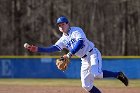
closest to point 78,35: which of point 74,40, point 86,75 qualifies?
point 74,40

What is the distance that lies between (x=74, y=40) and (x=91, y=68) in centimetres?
63

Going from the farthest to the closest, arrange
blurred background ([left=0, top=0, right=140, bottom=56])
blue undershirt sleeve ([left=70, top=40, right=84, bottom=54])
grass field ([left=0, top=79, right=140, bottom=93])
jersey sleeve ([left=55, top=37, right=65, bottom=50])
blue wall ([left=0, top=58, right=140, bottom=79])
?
1. blurred background ([left=0, top=0, right=140, bottom=56])
2. blue wall ([left=0, top=58, right=140, bottom=79])
3. grass field ([left=0, top=79, right=140, bottom=93])
4. jersey sleeve ([left=55, top=37, right=65, bottom=50])
5. blue undershirt sleeve ([left=70, top=40, right=84, bottom=54])

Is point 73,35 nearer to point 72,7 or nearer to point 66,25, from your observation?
point 66,25

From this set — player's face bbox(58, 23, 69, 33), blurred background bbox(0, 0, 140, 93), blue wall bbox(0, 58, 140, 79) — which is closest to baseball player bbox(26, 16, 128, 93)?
player's face bbox(58, 23, 69, 33)

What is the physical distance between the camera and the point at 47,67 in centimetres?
1991

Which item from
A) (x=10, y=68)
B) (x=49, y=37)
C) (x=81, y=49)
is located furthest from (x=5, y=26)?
(x=81, y=49)

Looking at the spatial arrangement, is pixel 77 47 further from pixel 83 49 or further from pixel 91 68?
pixel 91 68

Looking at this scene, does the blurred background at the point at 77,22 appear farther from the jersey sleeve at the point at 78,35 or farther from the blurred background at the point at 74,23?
the jersey sleeve at the point at 78,35

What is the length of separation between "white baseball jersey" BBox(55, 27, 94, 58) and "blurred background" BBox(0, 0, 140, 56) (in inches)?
1188

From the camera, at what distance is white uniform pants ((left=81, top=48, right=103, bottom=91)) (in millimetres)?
8563

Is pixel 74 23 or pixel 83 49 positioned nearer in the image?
pixel 83 49

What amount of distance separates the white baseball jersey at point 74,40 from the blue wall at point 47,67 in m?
10.8

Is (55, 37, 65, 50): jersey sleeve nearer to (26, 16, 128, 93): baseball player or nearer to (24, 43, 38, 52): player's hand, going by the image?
(26, 16, 128, 93): baseball player

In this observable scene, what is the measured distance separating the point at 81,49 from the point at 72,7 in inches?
1296
